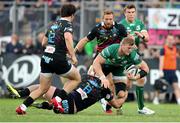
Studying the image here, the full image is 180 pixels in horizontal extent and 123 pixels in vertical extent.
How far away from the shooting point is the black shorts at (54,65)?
16.8 m

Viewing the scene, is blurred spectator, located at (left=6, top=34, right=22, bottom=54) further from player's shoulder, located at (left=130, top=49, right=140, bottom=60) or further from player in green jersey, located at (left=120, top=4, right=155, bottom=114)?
player's shoulder, located at (left=130, top=49, right=140, bottom=60)

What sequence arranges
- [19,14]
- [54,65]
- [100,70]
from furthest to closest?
[19,14] → [54,65] → [100,70]

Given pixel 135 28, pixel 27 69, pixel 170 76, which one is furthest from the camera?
pixel 27 69

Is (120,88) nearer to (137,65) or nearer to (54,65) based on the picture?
(137,65)

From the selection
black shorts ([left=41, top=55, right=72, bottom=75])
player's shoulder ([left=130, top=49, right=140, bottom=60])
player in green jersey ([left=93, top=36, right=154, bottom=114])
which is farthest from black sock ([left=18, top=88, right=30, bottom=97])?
player's shoulder ([left=130, top=49, right=140, bottom=60])

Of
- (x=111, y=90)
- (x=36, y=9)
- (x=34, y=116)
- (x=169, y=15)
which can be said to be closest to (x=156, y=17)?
(x=169, y=15)

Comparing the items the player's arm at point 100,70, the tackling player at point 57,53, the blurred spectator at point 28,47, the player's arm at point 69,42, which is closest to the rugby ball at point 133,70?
the player's arm at point 100,70

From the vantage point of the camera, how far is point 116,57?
1677cm

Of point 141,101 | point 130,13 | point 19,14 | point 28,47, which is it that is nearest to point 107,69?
point 141,101

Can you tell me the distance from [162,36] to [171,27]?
46 centimetres

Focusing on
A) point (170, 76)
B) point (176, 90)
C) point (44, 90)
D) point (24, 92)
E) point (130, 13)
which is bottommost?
point (176, 90)

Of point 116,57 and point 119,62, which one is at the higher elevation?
point 116,57

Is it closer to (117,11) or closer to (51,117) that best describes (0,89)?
(117,11)

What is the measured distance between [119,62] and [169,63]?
10118 millimetres
